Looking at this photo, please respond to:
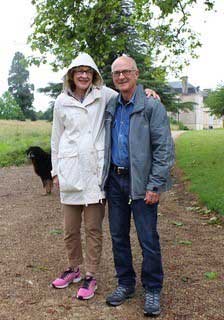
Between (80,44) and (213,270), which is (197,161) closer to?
(80,44)

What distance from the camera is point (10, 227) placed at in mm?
7625

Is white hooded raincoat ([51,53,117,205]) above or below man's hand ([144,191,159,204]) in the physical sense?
above

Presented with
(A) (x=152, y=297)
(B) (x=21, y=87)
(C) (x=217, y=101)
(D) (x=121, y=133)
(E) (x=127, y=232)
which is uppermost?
(B) (x=21, y=87)

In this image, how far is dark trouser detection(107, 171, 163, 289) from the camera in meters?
4.13

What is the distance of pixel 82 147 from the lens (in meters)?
4.32

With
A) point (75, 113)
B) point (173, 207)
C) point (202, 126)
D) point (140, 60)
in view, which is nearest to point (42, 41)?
point (173, 207)

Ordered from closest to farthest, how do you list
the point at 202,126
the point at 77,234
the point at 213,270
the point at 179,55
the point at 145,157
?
the point at 145,157 < the point at 77,234 < the point at 213,270 < the point at 179,55 < the point at 202,126

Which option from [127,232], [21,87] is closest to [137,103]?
[127,232]

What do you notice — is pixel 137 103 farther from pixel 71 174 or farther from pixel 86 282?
pixel 86 282

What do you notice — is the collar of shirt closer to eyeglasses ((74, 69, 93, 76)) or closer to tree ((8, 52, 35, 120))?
eyeglasses ((74, 69, 93, 76))

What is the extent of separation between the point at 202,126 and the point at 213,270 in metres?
90.3

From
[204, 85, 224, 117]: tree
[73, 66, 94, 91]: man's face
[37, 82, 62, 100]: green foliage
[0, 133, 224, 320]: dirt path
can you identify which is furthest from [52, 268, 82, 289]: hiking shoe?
[204, 85, 224, 117]: tree

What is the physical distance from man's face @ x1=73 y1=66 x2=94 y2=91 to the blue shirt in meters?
0.40

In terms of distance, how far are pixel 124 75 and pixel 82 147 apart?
2.63ft
